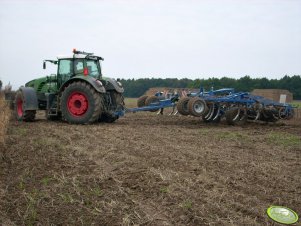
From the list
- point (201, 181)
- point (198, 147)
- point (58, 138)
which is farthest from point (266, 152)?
point (58, 138)

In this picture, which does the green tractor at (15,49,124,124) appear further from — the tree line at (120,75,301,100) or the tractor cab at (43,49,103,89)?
the tree line at (120,75,301,100)

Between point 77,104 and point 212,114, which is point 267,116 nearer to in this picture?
point 212,114

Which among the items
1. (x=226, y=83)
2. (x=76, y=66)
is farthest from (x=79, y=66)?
(x=226, y=83)

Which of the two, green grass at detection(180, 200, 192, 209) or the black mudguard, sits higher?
the black mudguard

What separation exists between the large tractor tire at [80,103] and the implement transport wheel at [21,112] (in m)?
1.13

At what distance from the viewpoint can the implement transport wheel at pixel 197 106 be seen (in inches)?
435

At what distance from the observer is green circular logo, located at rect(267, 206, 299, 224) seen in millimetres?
3585

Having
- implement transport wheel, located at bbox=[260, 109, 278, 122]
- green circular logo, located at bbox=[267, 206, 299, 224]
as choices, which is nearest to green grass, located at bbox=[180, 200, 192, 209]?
green circular logo, located at bbox=[267, 206, 299, 224]

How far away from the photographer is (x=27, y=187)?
14.2 feet

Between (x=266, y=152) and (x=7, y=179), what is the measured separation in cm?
454

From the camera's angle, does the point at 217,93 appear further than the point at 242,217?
Yes

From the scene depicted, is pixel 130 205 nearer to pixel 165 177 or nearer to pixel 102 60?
pixel 165 177

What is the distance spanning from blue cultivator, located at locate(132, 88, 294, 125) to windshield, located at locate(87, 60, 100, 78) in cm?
153

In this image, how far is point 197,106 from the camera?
36.7 feet
